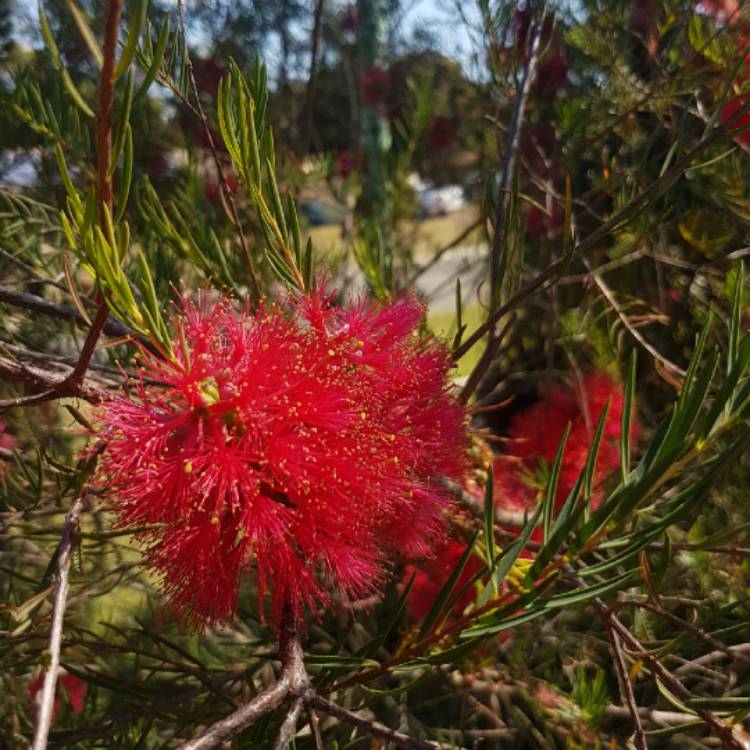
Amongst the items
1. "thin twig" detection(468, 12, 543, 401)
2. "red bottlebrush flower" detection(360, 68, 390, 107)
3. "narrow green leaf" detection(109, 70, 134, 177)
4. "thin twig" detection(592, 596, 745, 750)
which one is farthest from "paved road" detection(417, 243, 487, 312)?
"red bottlebrush flower" detection(360, 68, 390, 107)

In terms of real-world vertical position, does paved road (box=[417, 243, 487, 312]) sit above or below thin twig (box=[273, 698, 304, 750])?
above

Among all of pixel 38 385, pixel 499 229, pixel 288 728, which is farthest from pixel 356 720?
pixel 499 229

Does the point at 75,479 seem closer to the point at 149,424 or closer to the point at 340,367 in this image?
the point at 149,424

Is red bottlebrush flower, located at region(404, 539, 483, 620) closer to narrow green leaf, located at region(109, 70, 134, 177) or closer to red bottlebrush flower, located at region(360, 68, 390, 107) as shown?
narrow green leaf, located at region(109, 70, 134, 177)

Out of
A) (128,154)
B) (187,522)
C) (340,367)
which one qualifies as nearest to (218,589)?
(187,522)

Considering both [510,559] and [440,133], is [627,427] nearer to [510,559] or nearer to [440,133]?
[510,559]

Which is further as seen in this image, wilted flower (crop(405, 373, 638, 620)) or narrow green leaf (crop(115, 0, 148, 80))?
wilted flower (crop(405, 373, 638, 620))

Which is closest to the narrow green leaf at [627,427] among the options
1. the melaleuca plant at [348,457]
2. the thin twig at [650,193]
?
the melaleuca plant at [348,457]
